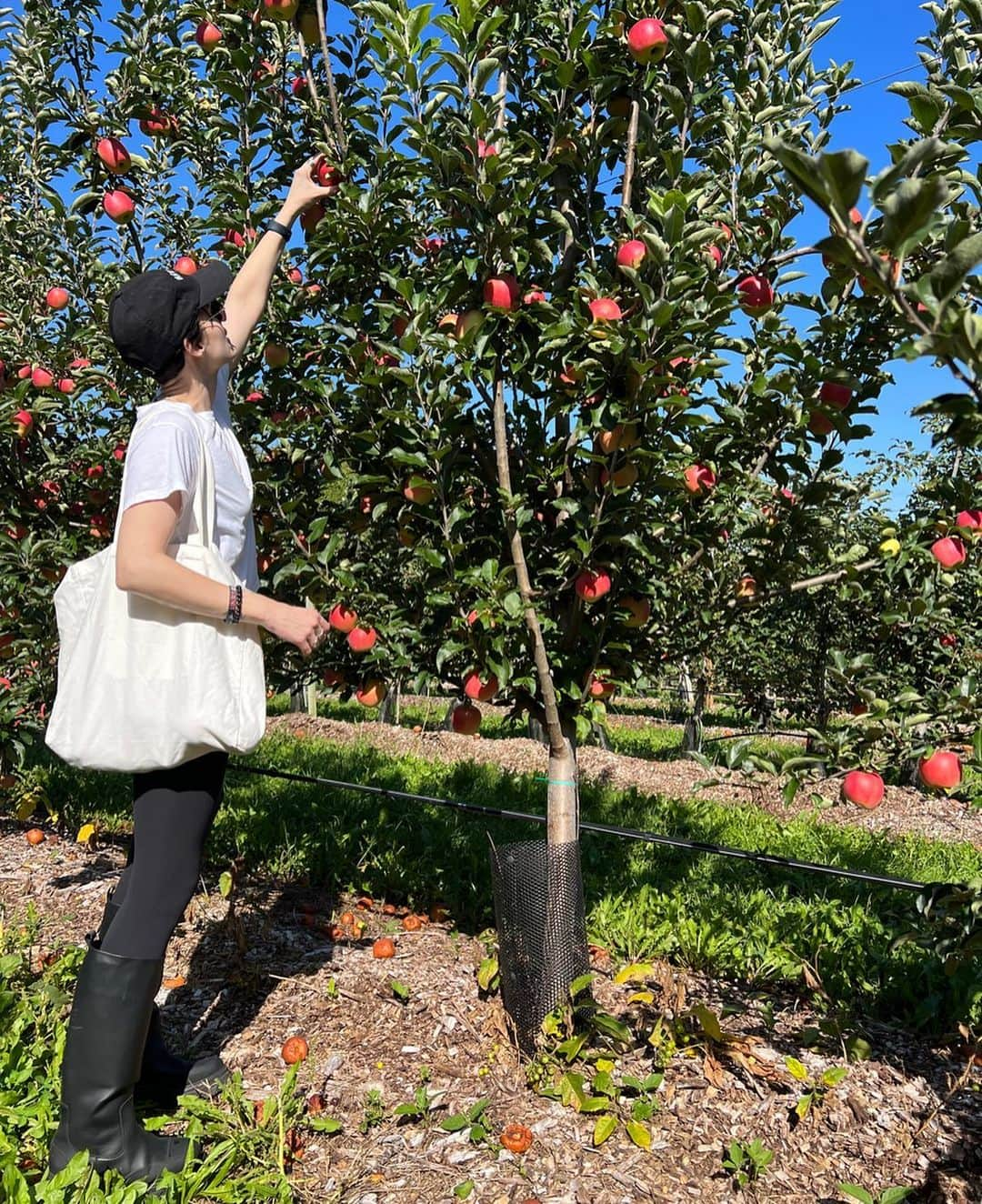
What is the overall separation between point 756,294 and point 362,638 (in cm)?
131

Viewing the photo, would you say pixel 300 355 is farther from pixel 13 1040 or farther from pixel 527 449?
pixel 13 1040

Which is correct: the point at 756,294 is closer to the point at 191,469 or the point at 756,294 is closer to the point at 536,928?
the point at 191,469

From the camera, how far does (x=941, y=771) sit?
5.69 feet

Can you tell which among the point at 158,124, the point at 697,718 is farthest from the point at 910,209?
the point at 697,718

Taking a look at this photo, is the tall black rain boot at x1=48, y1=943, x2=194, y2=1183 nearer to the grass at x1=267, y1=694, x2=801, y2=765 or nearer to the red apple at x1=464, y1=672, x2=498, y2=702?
the red apple at x1=464, y1=672, x2=498, y2=702

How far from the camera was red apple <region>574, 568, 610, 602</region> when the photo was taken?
2320 millimetres

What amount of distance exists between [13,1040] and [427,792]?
3.85m

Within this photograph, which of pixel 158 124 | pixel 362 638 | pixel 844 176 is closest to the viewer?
pixel 844 176

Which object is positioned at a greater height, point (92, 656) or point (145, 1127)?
point (92, 656)

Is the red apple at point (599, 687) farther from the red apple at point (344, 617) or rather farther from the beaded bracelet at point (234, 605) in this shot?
the beaded bracelet at point (234, 605)

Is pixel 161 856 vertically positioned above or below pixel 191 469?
below

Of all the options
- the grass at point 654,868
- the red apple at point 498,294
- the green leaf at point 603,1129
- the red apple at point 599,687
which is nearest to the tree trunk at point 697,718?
the grass at point 654,868

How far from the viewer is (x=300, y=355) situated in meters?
2.64

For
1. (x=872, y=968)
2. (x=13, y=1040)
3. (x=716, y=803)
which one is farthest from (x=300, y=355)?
(x=716, y=803)
